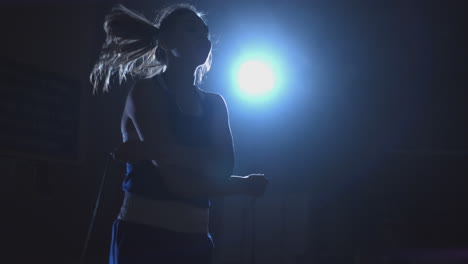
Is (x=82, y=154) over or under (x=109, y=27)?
under

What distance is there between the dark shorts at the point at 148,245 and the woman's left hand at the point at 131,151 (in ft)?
0.53

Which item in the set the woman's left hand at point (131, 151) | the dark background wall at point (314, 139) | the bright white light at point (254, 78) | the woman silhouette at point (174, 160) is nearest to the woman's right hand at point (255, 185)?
the woman silhouette at point (174, 160)

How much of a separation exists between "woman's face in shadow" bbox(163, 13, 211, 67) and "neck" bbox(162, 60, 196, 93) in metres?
0.02

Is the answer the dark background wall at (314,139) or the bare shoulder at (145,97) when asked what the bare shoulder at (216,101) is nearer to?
the bare shoulder at (145,97)

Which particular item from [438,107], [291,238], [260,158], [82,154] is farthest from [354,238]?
[82,154]

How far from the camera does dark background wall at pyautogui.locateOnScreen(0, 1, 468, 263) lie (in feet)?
11.7

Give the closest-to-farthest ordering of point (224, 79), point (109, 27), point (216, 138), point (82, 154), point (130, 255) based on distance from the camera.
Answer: point (130, 255) < point (216, 138) < point (109, 27) < point (82, 154) < point (224, 79)

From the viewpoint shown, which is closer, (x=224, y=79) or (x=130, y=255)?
(x=130, y=255)

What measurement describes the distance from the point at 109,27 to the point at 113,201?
8.65 ft

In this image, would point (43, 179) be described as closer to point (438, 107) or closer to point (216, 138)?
point (216, 138)

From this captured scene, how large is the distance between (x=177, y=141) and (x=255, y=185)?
0.21 m

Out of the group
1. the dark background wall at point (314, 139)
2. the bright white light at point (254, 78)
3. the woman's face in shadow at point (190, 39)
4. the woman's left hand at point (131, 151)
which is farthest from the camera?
the bright white light at point (254, 78)

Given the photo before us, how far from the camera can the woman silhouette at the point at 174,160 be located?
1235 mm

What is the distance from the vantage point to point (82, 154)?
3828mm
